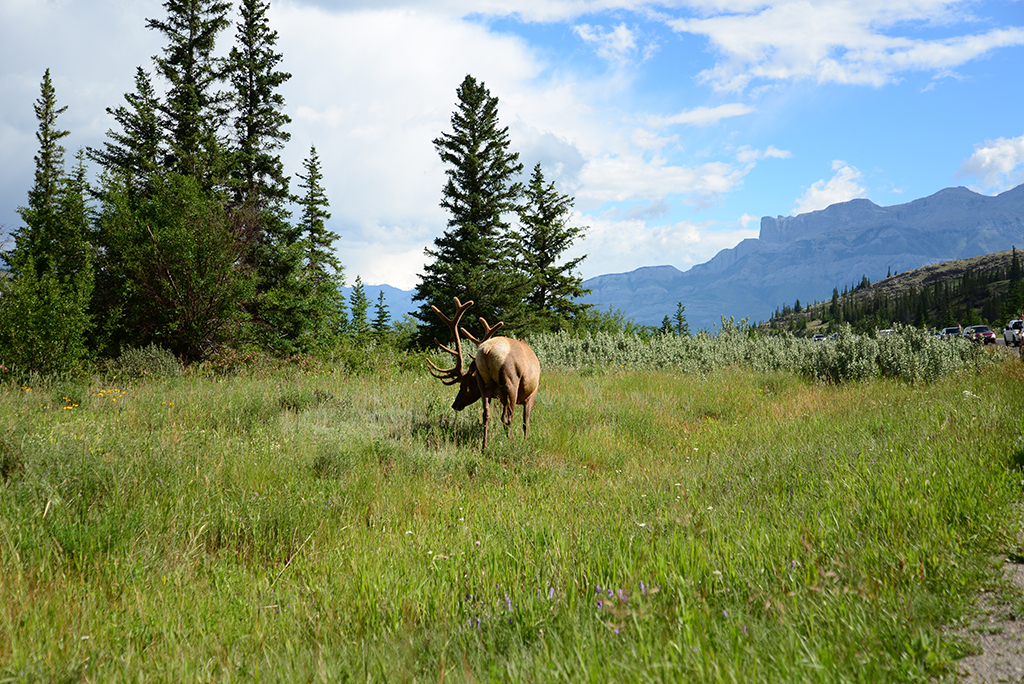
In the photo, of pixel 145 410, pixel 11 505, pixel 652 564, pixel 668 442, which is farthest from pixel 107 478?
pixel 668 442

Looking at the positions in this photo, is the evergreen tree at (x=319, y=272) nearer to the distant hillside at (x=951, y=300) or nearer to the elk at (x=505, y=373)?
the elk at (x=505, y=373)

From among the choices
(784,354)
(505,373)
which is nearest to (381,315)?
(784,354)

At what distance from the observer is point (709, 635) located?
6.66ft

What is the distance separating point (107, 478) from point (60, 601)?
1.95m

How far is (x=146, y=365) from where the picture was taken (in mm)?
13164

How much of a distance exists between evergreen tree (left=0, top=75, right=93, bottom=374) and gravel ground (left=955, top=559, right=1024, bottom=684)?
17.0 meters

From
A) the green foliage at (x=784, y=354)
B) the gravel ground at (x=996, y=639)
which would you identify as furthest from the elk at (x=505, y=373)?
the green foliage at (x=784, y=354)

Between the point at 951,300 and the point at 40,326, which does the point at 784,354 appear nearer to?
the point at 40,326

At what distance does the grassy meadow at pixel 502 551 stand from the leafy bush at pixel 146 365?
6.91 meters

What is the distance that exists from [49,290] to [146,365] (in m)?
4.07

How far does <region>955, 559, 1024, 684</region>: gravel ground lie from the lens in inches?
68.0

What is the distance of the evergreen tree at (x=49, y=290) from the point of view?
13062mm

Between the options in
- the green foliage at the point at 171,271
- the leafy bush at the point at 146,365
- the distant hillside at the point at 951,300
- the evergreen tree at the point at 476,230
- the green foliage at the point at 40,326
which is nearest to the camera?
the leafy bush at the point at 146,365

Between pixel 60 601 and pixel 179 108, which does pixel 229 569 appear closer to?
pixel 60 601
